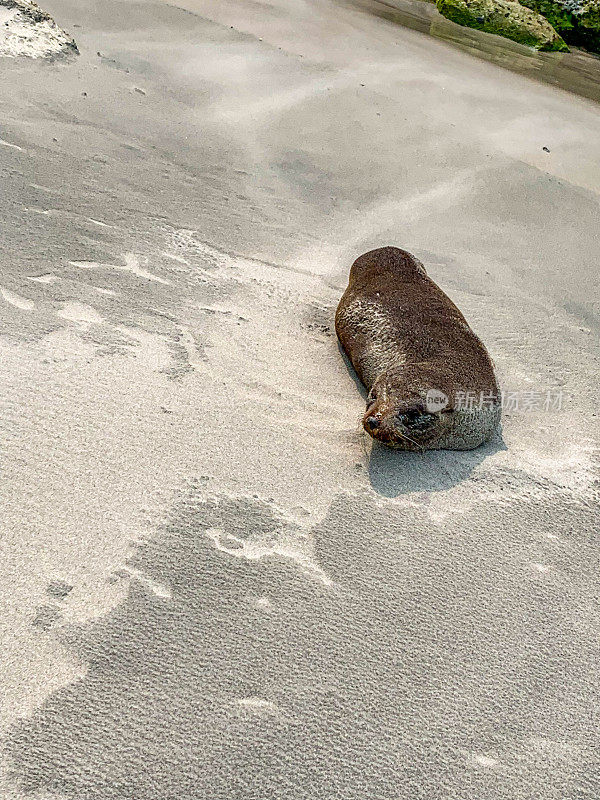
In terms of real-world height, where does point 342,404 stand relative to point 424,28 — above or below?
below

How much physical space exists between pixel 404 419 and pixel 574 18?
10528mm

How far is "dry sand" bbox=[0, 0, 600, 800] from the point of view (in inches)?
92.4

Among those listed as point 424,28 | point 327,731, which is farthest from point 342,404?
point 424,28

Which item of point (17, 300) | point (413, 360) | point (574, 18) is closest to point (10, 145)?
point (17, 300)

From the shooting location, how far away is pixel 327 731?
7.80ft

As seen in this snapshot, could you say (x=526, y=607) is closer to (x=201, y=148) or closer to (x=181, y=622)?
(x=181, y=622)

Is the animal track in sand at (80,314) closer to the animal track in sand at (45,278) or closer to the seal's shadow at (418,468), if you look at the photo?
the animal track in sand at (45,278)

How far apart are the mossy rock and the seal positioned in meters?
7.79

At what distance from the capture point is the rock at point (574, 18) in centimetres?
1116

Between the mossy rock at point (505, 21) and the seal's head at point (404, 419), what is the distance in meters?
9.06

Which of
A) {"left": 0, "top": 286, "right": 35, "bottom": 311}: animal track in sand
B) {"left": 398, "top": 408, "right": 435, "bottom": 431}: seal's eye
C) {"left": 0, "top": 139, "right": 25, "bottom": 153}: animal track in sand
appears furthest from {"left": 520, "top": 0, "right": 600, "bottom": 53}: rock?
{"left": 0, "top": 286, "right": 35, "bottom": 311}: animal track in sand

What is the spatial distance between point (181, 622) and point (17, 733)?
597mm

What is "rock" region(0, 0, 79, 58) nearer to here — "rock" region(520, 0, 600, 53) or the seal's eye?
the seal's eye

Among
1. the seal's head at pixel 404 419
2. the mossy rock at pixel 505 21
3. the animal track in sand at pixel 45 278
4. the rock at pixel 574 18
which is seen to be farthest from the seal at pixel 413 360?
the rock at pixel 574 18
